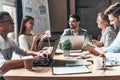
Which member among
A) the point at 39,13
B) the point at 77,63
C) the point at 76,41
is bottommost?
the point at 77,63

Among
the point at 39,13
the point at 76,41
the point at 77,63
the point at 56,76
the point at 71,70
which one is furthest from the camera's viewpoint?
the point at 39,13

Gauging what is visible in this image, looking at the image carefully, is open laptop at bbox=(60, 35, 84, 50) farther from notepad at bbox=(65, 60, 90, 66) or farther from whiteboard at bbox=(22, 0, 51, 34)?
whiteboard at bbox=(22, 0, 51, 34)

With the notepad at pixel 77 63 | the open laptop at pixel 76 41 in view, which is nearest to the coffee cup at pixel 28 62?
the notepad at pixel 77 63

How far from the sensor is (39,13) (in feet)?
19.5

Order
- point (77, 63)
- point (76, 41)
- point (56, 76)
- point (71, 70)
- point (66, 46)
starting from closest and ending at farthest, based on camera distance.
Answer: point (56, 76)
point (71, 70)
point (77, 63)
point (66, 46)
point (76, 41)

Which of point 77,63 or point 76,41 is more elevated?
point 76,41

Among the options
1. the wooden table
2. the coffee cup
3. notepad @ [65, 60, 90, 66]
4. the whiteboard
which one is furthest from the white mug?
the whiteboard

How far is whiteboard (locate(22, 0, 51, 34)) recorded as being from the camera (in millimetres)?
5880

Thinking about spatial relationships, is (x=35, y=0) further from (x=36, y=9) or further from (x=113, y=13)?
(x=113, y=13)

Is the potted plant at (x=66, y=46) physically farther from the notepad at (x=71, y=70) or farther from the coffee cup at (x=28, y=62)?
the coffee cup at (x=28, y=62)

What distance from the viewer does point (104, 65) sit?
7.80 ft

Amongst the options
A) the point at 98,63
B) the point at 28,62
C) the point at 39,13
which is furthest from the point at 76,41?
the point at 39,13

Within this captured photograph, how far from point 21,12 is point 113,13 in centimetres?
326

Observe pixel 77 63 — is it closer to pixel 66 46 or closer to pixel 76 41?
pixel 66 46
